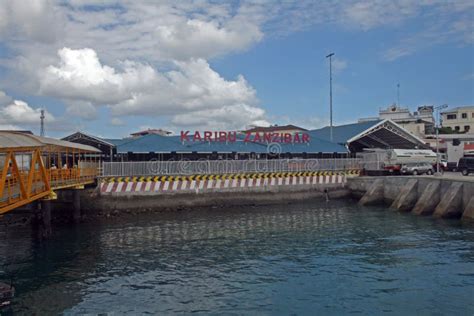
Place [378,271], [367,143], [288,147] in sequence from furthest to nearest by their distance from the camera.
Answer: [367,143] → [288,147] → [378,271]

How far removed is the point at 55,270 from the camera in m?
16.8

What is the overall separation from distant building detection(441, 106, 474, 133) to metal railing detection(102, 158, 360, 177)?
68.9 metres

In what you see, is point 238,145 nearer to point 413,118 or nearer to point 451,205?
point 451,205

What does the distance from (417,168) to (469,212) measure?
17241mm

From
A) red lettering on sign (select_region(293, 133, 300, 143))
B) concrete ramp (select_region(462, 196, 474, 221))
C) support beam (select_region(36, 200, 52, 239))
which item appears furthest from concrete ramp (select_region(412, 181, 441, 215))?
support beam (select_region(36, 200, 52, 239))

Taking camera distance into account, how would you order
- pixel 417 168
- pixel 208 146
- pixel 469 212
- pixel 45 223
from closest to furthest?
1. pixel 45 223
2. pixel 469 212
3. pixel 208 146
4. pixel 417 168

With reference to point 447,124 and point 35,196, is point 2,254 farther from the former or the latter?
point 447,124

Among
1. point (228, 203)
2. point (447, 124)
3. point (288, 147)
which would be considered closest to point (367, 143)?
point (288, 147)

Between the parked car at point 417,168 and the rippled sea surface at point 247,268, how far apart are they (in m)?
16.1

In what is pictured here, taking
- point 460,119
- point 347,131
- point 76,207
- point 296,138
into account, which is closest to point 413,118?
point 460,119

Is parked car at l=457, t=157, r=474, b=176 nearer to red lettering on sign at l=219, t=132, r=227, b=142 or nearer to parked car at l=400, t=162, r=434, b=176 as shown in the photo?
parked car at l=400, t=162, r=434, b=176

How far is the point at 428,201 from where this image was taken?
100.0 ft

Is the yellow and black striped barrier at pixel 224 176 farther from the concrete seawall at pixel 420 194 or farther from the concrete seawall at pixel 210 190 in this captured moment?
the concrete seawall at pixel 420 194

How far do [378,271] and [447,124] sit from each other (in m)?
97.1
